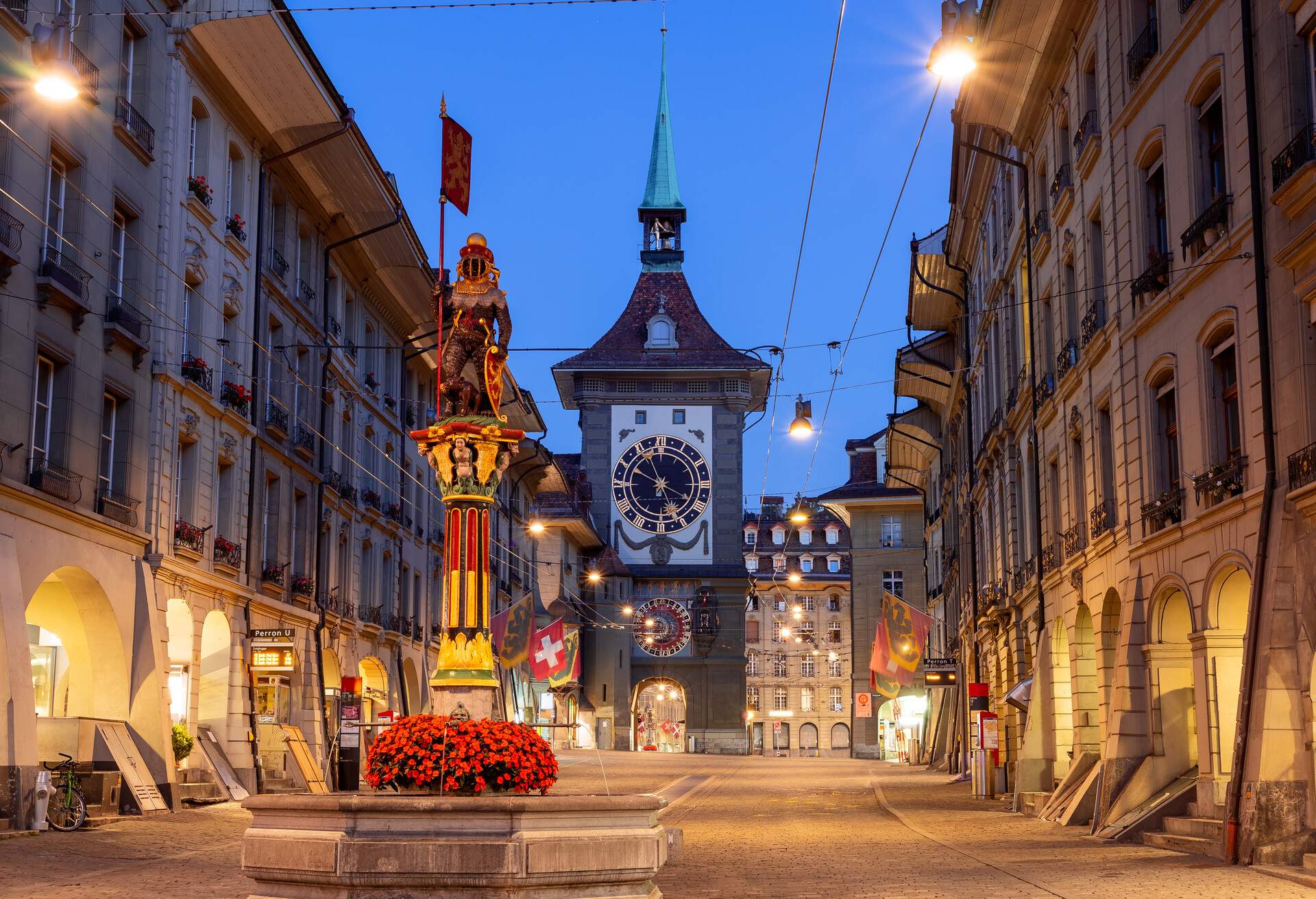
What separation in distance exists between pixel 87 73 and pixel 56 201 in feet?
7.47

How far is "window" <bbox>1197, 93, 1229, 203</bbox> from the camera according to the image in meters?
20.7

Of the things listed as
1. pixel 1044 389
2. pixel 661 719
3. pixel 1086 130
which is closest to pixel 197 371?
pixel 1044 389

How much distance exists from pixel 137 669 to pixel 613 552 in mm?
62827

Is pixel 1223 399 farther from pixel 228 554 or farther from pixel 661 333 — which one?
pixel 661 333

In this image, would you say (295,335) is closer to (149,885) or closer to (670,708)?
(149,885)

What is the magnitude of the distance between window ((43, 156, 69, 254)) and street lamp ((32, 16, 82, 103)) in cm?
898

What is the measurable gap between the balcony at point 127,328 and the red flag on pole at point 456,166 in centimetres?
935

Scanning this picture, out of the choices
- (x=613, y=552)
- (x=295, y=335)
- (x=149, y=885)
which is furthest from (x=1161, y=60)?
(x=613, y=552)

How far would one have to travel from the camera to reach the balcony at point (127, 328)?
2744 cm

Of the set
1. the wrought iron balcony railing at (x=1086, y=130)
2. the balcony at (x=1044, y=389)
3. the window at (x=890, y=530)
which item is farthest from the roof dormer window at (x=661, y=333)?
the wrought iron balcony railing at (x=1086, y=130)

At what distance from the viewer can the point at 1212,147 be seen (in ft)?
68.6

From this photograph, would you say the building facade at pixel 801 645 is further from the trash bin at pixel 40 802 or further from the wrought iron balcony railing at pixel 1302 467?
the wrought iron balcony railing at pixel 1302 467

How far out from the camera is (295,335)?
39.2 metres

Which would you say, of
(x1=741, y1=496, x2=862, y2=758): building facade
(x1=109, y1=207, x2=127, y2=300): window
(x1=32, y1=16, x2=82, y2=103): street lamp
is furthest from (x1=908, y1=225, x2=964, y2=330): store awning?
(x1=741, y1=496, x2=862, y2=758): building facade
